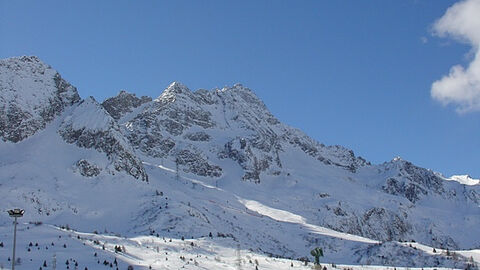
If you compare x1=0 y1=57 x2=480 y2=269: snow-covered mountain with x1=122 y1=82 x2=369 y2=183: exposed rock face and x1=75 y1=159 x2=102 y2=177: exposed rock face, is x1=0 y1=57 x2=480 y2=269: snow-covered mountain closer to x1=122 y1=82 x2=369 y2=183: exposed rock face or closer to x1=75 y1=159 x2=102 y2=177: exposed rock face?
x1=75 y1=159 x2=102 y2=177: exposed rock face

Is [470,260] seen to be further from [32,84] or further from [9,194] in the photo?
[32,84]

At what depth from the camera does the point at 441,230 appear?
167m

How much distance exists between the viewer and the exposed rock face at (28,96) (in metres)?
112

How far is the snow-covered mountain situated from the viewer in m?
87.6

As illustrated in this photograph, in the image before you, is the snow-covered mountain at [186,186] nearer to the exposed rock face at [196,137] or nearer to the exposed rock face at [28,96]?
the exposed rock face at [28,96]

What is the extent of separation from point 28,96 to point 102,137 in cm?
2134

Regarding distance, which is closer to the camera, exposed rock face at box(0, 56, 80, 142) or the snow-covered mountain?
the snow-covered mountain

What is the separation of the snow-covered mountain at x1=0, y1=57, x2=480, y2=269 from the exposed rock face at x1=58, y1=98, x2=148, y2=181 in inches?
10.2

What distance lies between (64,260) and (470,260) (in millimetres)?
45531

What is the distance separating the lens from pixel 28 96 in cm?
12069

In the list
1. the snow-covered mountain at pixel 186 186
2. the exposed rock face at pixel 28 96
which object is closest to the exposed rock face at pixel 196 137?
the snow-covered mountain at pixel 186 186

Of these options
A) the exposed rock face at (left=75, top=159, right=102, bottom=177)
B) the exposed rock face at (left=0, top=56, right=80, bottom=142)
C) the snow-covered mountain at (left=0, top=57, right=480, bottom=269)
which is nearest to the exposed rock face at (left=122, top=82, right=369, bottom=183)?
the snow-covered mountain at (left=0, top=57, right=480, bottom=269)

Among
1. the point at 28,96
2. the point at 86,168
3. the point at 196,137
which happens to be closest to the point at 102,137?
the point at 86,168

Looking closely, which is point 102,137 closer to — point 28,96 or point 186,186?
point 28,96
